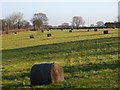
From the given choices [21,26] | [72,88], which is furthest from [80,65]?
[21,26]

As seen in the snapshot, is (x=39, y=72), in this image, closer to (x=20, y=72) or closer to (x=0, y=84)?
(x=0, y=84)

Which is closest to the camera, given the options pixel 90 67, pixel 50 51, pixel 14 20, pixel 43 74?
pixel 43 74

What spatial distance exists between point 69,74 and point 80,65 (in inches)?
101

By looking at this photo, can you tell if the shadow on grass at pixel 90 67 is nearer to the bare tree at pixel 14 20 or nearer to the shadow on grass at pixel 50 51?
the shadow on grass at pixel 50 51

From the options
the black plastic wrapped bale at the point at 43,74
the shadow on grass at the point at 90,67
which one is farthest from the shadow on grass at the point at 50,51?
the black plastic wrapped bale at the point at 43,74

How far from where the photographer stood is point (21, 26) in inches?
5689

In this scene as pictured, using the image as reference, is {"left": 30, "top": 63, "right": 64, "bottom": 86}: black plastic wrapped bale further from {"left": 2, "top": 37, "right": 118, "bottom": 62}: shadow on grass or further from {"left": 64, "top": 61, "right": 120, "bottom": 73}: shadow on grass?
{"left": 2, "top": 37, "right": 118, "bottom": 62}: shadow on grass

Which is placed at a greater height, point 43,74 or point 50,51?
point 43,74

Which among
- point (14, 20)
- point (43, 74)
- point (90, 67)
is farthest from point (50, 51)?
point (14, 20)

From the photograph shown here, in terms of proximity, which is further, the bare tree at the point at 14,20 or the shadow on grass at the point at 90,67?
the bare tree at the point at 14,20

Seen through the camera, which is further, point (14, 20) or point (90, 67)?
point (14, 20)

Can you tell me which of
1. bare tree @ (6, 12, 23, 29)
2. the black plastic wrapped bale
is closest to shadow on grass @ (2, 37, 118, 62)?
the black plastic wrapped bale

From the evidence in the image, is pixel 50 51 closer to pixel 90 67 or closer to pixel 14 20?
pixel 90 67

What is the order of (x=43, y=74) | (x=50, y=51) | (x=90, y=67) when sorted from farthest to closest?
1. (x=50, y=51)
2. (x=90, y=67)
3. (x=43, y=74)
